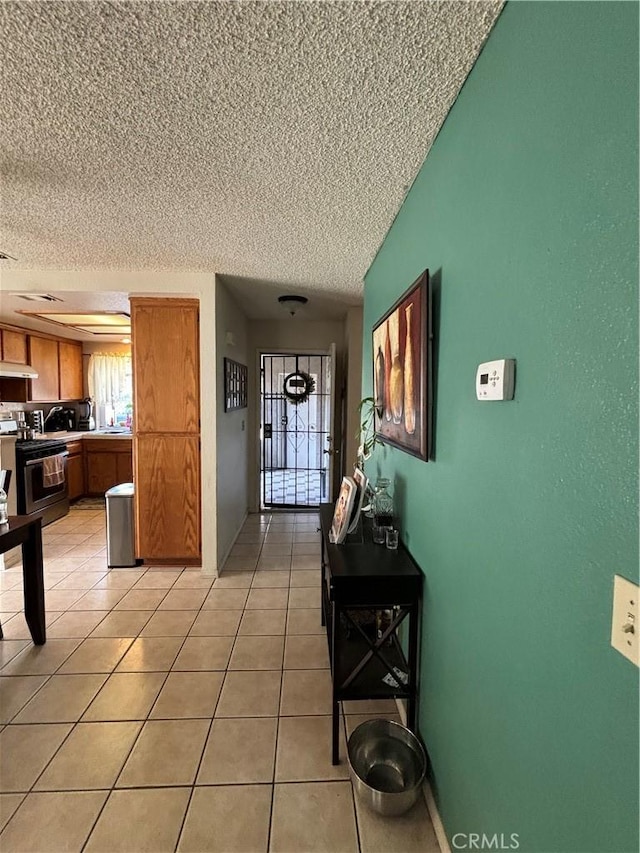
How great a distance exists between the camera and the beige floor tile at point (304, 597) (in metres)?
2.62

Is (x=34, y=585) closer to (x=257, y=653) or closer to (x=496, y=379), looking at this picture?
(x=257, y=653)

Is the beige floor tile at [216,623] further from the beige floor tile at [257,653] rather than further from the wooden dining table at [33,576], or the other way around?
the wooden dining table at [33,576]

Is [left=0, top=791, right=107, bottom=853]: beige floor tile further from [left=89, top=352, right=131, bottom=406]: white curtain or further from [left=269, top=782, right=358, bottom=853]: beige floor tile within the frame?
[left=89, top=352, right=131, bottom=406]: white curtain

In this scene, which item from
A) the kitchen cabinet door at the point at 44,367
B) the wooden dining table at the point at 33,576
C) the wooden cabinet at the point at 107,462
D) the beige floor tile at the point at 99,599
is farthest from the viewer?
the wooden cabinet at the point at 107,462

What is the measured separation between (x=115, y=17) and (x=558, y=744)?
6.20 feet

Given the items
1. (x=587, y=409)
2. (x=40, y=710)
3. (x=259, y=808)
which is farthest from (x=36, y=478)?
(x=587, y=409)

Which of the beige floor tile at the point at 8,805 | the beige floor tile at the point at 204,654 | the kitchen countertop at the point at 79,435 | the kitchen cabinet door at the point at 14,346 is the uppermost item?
the kitchen cabinet door at the point at 14,346

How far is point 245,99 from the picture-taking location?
1.19 metres

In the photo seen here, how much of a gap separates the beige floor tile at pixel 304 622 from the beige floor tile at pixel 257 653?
129 mm

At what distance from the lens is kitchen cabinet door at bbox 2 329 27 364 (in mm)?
4152

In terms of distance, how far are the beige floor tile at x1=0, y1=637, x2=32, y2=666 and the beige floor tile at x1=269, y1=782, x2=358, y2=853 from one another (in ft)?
5.59

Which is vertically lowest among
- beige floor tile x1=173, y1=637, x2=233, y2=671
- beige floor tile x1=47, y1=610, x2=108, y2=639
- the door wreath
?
beige floor tile x1=173, y1=637, x2=233, y2=671

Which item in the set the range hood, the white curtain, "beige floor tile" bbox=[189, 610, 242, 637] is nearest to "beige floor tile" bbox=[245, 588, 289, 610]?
"beige floor tile" bbox=[189, 610, 242, 637]

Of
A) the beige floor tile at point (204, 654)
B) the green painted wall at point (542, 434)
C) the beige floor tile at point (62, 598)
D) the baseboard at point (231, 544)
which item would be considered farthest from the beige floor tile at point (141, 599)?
the green painted wall at point (542, 434)
